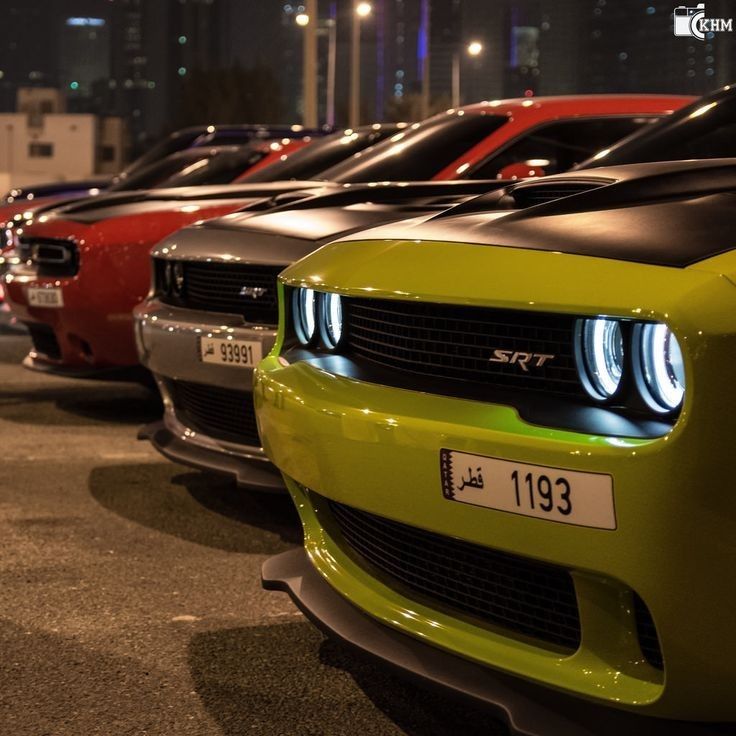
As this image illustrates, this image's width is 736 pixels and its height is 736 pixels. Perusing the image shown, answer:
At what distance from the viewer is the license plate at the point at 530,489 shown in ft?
6.38

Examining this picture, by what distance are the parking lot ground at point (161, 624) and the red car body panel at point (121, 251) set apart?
0.75 metres

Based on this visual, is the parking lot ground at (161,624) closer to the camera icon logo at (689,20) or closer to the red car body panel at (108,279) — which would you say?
the red car body panel at (108,279)

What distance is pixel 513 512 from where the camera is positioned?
208cm

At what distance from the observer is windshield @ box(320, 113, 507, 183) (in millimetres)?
5824

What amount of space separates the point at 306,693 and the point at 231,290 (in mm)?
1722

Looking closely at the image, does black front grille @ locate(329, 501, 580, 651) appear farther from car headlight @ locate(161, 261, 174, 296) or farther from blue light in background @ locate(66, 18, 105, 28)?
blue light in background @ locate(66, 18, 105, 28)

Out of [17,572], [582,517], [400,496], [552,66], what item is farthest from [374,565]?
[552,66]

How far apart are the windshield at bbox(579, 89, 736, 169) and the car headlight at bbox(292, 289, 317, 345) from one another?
1.30 metres

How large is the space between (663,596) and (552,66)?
61.7ft

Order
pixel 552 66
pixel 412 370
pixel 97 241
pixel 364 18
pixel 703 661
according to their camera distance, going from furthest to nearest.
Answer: pixel 364 18
pixel 552 66
pixel 97 241
pixel 412 370
pixel 703 661

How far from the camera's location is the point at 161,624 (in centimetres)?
337

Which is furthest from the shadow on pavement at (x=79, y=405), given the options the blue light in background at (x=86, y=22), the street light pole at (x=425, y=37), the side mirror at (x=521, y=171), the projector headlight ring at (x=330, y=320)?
the blue light in background at (x=86, y=22)

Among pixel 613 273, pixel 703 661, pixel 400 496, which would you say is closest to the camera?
pixel 703 661

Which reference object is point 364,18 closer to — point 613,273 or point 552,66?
point 552,66
